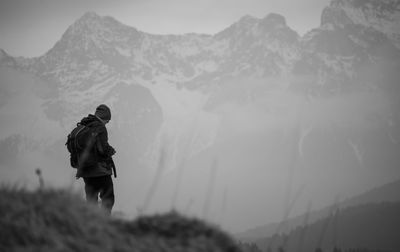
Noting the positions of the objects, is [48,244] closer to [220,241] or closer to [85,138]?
[220,241]

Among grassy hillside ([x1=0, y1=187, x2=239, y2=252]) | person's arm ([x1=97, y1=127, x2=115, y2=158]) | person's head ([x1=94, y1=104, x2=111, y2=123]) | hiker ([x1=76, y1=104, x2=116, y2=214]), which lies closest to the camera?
grassy hillside ([x1=0, y1=187, x2=239, y2=252])

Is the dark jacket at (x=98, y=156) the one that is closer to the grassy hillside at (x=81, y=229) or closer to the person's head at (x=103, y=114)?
the person's head at (x=103, y=114)

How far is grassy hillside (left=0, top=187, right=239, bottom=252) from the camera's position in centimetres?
293

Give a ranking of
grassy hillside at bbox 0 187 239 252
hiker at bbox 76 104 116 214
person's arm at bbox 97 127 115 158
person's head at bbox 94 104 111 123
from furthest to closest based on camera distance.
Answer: person's head at bbox 94 104 111 123, person's arm at bbox 97 127 115 158, hiker at bbox 76 104 116 214, grassy hillside at bbox 0 187 239 252

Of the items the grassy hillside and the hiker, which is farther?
the hiker

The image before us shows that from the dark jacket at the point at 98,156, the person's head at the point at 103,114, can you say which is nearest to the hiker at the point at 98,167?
the dark jacket at the point at 98,156

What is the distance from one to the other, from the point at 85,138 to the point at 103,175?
693 mm

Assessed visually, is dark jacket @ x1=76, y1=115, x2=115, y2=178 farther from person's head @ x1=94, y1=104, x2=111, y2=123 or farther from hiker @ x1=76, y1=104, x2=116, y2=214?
person's head @ x1=94, y1=104, x2=111, y2=123

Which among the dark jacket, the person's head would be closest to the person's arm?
the dark jacket

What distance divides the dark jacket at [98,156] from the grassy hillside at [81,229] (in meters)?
3.42

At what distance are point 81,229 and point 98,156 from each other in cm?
444

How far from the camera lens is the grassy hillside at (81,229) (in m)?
2.93

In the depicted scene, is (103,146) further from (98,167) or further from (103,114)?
(103,114)

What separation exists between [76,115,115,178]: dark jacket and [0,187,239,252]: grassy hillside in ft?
11.2
